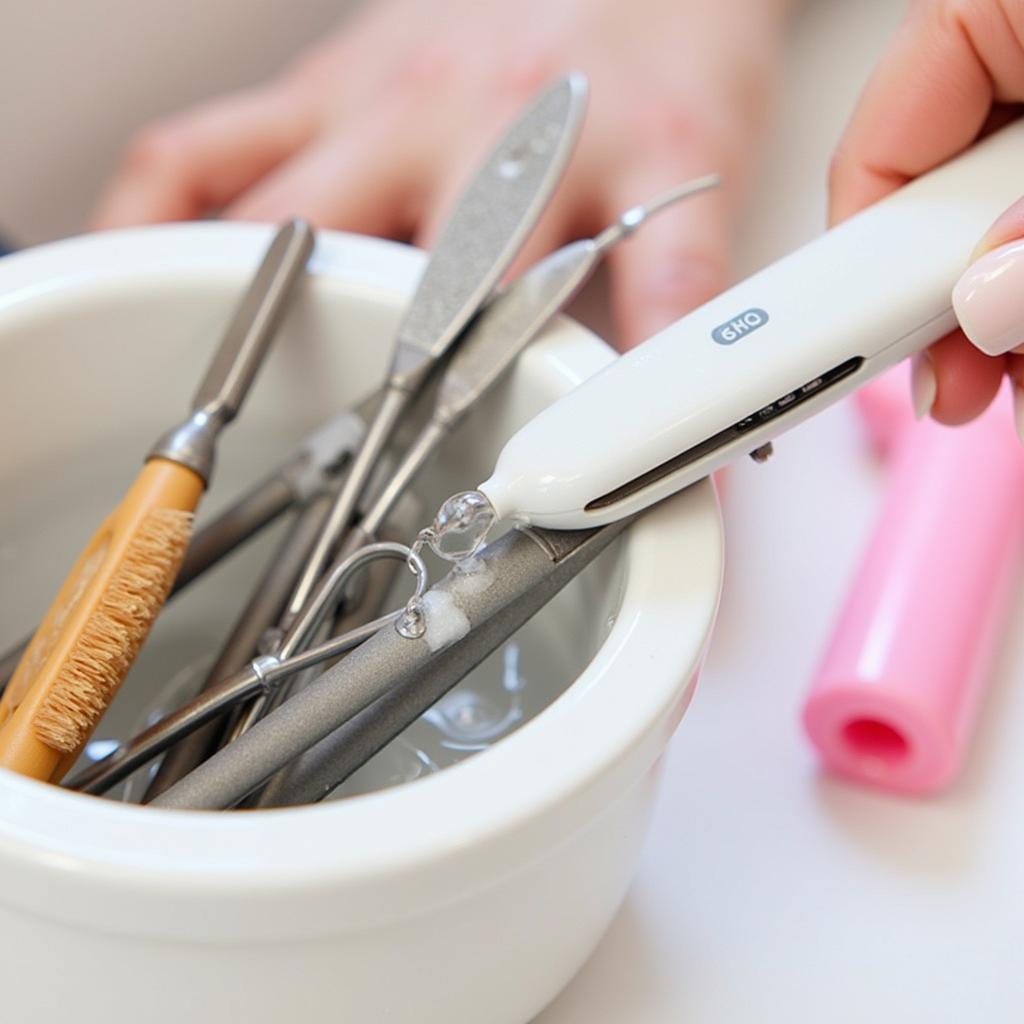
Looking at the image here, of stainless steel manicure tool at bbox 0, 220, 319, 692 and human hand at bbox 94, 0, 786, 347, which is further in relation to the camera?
human hand at bbox 94, 0, 786, 347

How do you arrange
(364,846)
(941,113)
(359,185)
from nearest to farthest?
(364,846) < (941,113) < (359,185)

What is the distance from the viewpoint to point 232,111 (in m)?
0.47

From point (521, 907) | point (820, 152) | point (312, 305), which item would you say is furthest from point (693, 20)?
point (521, 907)

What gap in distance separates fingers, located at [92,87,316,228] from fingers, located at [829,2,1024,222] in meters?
0.22

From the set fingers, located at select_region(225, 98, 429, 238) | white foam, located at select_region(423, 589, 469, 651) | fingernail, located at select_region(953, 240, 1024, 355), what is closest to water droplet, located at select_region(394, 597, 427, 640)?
white foam, located at select_region(423, 589, 469, 651)

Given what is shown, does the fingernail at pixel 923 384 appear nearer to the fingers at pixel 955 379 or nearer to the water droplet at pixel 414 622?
the fingers at pixel 955 379

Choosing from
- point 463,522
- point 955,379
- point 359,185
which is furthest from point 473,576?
Result: point 359,185

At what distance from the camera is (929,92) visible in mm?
290

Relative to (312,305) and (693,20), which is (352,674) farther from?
(693,20)

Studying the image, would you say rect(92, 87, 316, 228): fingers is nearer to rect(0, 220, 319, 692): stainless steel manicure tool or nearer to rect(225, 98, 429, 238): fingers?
rect(225, 98, 429, 238): fingers

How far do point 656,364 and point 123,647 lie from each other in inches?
4.1

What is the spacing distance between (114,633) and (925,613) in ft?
0.60

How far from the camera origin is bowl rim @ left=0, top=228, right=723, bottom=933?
0.19 meters

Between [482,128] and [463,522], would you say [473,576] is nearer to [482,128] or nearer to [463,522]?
[463,522]
